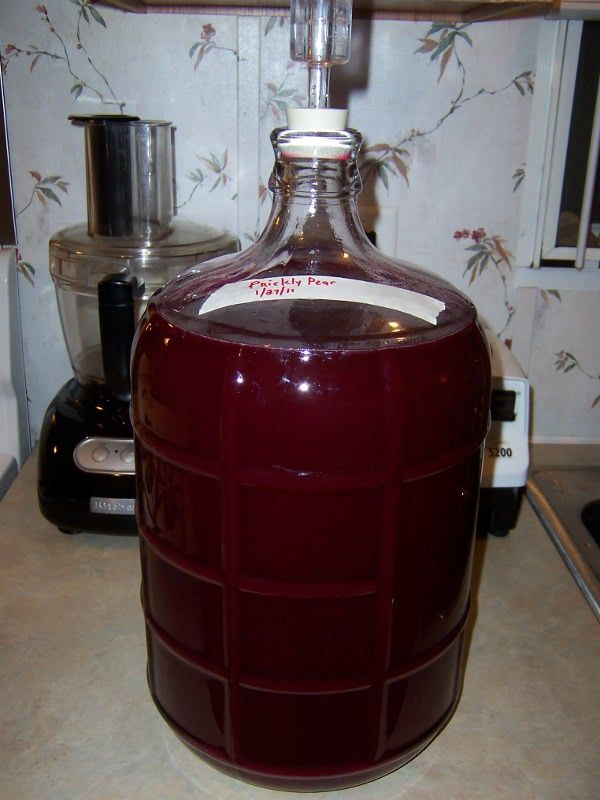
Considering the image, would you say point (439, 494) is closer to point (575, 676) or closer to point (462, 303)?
point (462, 303)

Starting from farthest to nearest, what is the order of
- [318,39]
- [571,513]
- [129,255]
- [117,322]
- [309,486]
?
[571,513] < [129,255] < [117,322] < [318,39] < [309,486]

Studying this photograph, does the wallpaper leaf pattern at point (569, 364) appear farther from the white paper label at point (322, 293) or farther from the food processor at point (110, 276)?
the white paper label at point (322, 293)

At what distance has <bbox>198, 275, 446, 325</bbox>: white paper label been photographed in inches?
23.3

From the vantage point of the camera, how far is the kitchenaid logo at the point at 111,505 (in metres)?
0.97

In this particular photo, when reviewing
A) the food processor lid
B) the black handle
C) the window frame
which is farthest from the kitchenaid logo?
the window frame

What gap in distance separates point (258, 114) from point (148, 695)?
771 millimetres

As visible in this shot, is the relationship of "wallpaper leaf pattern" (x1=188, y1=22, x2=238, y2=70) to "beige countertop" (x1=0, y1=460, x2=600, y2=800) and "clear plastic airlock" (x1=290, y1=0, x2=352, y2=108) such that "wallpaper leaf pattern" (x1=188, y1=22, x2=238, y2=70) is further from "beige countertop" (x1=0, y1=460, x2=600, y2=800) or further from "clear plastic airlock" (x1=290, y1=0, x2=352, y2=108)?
"beige countertop" (x1=0, y1=460, x2=600, y2=800)

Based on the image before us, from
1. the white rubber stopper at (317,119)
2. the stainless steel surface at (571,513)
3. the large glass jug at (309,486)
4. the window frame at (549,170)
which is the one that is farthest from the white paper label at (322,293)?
the window frame at (549,170)

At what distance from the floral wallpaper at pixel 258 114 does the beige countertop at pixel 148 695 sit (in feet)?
1.37

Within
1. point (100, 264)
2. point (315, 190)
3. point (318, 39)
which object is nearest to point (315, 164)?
point (315, 190)

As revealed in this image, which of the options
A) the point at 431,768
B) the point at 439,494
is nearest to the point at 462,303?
the point at 439,494

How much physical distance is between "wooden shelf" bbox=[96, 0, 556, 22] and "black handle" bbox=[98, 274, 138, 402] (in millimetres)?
365

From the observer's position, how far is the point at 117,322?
0.88m

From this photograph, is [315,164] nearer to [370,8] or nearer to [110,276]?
[110,276]
